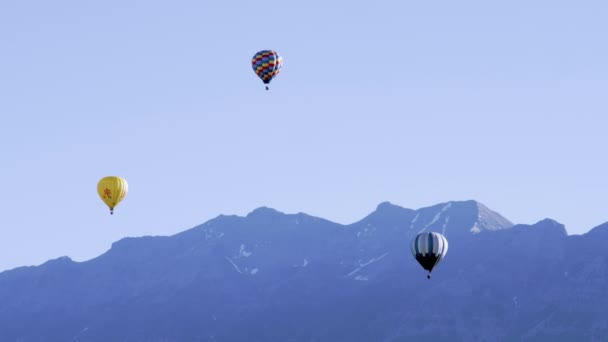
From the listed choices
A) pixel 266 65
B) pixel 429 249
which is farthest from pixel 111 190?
pixel 429 249

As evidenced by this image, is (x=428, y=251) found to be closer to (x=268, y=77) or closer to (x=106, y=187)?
(x=268, y=77)

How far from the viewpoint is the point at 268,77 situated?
17575cm

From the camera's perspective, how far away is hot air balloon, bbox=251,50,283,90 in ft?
577

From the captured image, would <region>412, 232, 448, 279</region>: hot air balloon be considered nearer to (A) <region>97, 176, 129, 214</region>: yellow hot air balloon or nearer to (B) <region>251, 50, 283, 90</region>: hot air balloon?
(B) <region>251, 50, 283, 90</region>: hot air balloon

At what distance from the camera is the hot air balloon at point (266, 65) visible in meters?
176

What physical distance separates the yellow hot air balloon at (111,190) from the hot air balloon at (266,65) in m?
21.9

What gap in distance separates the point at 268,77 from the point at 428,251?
2866 centimetres

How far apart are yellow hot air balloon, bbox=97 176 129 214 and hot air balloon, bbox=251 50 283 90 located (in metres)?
21.9

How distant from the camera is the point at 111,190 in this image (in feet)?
545

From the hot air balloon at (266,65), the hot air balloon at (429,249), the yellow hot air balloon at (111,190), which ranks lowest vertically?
the hot air balloon at (429,249)

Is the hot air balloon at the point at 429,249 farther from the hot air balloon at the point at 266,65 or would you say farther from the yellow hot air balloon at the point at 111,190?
the yellow hot air balloon at the point at 111,190

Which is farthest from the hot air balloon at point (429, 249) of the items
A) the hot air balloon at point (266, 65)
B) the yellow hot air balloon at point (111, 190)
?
the yellow hot air balloon at point (111, 190)

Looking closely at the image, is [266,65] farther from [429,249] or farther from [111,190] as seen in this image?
[429,249]

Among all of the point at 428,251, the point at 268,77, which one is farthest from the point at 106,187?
the point at 428,251
